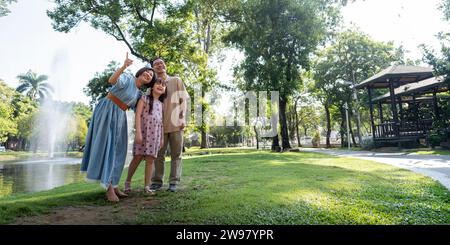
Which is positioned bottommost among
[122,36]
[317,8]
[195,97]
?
[195,97]

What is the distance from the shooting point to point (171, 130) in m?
4.30

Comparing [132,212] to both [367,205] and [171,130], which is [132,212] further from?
[367,205]

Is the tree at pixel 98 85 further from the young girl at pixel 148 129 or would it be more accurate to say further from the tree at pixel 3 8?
the young girl at pixel 148 129

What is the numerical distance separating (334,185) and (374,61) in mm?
29916

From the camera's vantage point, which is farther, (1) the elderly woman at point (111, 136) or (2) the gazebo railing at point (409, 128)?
(2) the gazebo railing at point (409, 128)

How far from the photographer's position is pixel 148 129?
3900 millimetres

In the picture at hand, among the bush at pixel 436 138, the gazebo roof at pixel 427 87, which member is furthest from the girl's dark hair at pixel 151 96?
the gazebo roof at pixel 427 87

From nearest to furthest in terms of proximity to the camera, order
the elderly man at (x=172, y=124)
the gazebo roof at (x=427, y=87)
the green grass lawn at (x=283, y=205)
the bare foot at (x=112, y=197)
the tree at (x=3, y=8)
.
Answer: the green grass lawn at (x=283, y=205) < the bare foot at (x=112, y=197) < the elderly man at (x=172, y=124) < the tree at (x=3, y=8) < the gazebo roof at (x=427, y=87)

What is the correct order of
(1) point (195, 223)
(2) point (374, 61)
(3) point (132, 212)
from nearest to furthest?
(1) point (195, 223) < (3) point (132, 212) < (2) point (374, 61)

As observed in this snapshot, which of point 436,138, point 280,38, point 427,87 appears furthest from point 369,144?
point 280,38

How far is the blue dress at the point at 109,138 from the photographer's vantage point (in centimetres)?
348

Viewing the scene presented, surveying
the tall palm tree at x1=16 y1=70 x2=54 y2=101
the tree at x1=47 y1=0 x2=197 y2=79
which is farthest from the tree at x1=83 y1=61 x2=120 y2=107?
the tall palm tree at x1=16 y1=70 x2=54 y2=101

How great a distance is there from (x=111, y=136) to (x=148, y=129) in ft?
1.61
